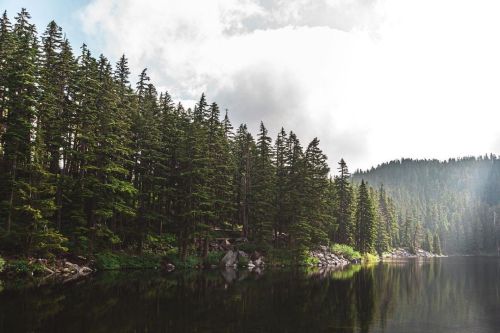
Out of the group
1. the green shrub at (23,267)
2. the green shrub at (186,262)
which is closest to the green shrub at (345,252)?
the green shrub at (186,262)

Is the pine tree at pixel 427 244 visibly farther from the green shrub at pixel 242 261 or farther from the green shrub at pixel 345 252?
the green shrub at pixel 242 261

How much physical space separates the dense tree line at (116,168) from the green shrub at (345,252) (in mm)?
11353

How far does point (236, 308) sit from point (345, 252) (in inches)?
2384

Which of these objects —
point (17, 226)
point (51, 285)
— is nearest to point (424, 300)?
point (51, 285)

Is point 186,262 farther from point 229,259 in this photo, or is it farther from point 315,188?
point 315,188

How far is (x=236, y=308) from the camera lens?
21.3 metres

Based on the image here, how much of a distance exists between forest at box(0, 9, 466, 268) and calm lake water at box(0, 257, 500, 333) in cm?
948

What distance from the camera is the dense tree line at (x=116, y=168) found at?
109 feet

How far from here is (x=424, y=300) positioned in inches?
1030

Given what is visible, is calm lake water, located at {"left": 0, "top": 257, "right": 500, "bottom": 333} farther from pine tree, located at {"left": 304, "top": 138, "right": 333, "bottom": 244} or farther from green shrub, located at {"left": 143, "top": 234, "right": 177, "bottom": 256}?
pine tree, located at {"left": 304, "top": 138, "right": 333, "bottom": 244}

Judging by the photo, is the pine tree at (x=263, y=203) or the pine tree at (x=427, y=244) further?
the pine tree at (x=427, y=244)

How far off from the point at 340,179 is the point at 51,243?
61.3 meters

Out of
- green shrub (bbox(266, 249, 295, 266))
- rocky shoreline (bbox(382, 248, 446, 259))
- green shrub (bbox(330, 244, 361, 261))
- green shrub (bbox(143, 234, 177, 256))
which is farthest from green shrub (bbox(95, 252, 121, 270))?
rocky shoreline (bbox(382, 248, 446, 259))

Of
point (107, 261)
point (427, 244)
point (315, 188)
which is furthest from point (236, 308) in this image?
point (427, 244)
